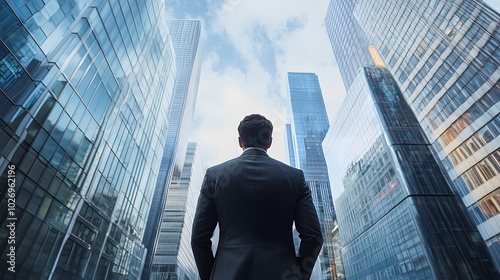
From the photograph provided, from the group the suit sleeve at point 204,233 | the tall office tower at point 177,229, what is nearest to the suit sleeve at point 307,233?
the suit sleeve at point 204,233

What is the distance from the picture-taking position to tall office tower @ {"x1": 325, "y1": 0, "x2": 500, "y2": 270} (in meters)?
24.6

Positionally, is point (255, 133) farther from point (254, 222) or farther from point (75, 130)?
point (75, 130)

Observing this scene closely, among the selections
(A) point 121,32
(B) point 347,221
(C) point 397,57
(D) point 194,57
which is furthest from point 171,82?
(D) point 194,57

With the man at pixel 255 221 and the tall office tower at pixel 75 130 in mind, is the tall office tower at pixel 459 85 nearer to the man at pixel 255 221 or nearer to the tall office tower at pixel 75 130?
the man at pixel 255 221

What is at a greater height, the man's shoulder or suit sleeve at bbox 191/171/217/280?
the man's shoulder

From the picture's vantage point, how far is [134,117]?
24859mm

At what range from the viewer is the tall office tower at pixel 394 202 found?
29.8 meters

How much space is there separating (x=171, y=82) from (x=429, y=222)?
38.7 m

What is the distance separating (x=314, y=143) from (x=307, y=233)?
12321 centimetres

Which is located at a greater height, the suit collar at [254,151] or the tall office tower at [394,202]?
the tall office tower at [394,202]

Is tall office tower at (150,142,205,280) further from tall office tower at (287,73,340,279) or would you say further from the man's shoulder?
the man's shoulder

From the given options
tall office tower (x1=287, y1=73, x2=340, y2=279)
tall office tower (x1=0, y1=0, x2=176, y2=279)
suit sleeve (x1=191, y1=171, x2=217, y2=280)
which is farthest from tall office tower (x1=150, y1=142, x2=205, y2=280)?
suit sleeve (x1=191, y1=171, x2=217, y2=280)

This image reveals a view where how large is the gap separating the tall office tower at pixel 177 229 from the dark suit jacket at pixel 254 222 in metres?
78.1

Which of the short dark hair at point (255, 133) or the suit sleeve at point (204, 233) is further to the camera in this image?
the short dark hair at point (255, 133)
